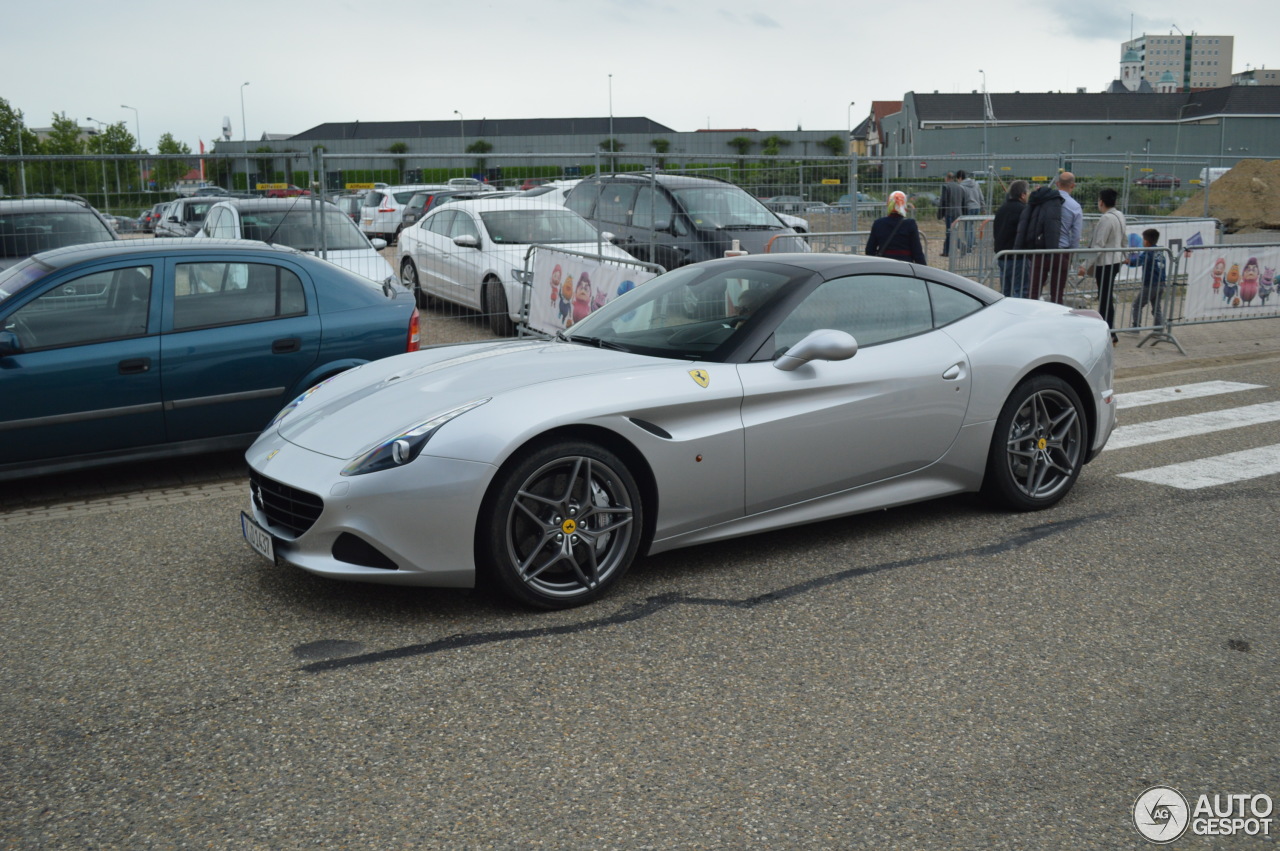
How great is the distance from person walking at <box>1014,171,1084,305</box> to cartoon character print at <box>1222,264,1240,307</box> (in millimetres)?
2127

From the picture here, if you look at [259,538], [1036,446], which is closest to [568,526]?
[259,538]

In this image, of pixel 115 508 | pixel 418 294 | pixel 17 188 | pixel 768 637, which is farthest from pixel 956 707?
pixel 418 294

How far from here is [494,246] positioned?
40.5ft

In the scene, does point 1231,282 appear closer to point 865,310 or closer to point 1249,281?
point 1249,281

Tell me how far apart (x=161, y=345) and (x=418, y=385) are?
2.44m

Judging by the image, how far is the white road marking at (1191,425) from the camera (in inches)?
308

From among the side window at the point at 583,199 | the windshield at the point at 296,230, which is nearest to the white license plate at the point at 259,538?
the windshield at the point at 296,230

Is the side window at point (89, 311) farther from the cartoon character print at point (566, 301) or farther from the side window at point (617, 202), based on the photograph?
the side window at point (617, 202)

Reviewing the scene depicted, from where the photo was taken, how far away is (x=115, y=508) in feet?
20.4

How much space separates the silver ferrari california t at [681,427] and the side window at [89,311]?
1839 mm

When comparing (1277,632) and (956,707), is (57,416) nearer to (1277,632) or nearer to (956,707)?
(956,707)

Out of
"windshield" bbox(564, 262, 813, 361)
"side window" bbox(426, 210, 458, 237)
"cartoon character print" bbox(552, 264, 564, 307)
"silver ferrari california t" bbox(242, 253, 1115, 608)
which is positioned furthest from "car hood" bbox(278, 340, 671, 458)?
"side window" bbox(426, 210, 458, 237)

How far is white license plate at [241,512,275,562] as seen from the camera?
4.46 meters

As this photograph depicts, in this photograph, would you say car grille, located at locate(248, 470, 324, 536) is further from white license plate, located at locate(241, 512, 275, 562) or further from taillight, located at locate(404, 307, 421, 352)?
taillight, located at locate(404, 307, 421, 352)
